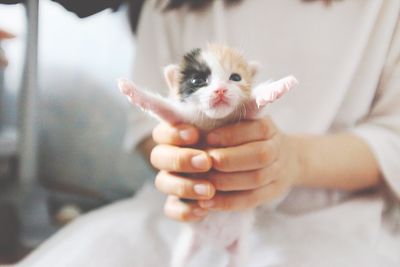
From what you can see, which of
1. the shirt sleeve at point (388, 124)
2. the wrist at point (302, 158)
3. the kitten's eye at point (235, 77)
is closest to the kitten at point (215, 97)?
the kitten's eye at point (235, 77)

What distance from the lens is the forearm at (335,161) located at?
30.8 inches

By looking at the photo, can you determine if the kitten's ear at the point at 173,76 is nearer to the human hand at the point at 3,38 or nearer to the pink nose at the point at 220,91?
the pink nose at the point at 220,91

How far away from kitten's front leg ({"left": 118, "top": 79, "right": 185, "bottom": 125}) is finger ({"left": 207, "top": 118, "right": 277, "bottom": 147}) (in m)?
0.04

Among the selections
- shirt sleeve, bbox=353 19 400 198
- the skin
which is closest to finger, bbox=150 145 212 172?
the skin

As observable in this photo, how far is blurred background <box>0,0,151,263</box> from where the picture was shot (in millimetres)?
1060

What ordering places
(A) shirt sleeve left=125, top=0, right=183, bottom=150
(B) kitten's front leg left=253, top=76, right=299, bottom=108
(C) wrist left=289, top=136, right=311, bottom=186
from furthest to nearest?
1. (A) shirt sleeve left=125, top=0, right=183, bottom=150
2. (C) wrist left=289, top=136, right=311, bottom=186
3. (B) kitten's front leg left=253, top=76, right=299, bottom=108

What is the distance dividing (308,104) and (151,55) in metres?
0.30

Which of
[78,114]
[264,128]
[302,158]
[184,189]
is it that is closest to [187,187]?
[184,189]

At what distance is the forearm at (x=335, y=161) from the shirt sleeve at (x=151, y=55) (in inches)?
11.0

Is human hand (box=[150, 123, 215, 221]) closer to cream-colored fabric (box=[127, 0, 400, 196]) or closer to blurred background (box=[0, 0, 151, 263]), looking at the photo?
cream-colored fabric (box=[127, 0, 400, 196])

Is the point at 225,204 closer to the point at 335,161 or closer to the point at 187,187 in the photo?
the point at 187,187

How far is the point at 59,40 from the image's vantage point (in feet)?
3.62

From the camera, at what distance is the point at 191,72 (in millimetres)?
565

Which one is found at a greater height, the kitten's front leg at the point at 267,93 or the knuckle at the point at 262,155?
the kitten's front leg at the point at 267,93
